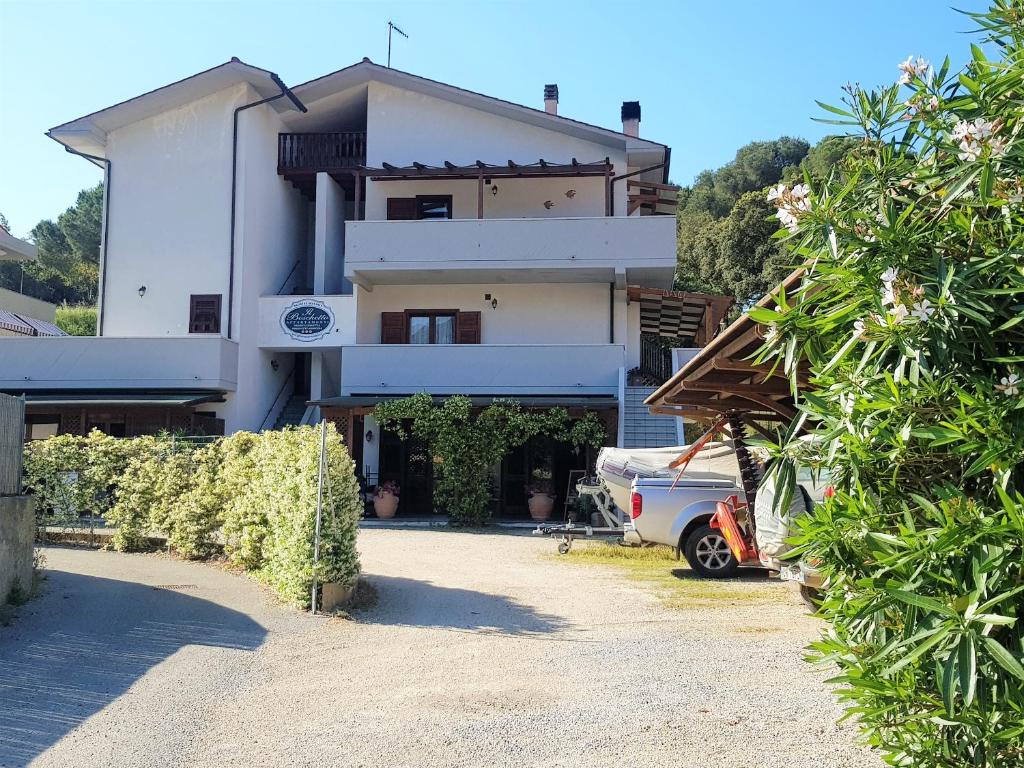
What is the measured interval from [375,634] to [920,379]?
21.5ft

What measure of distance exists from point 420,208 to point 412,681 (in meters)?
19.6

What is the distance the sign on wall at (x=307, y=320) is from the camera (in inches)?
950

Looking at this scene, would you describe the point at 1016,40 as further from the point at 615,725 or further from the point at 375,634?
the point at 375,634

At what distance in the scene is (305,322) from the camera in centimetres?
2425

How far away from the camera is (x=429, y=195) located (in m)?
25.1

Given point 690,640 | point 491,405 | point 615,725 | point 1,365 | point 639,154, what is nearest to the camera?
point 615,725

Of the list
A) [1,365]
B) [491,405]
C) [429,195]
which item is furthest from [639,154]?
[1,365]

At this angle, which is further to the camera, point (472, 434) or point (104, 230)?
point (104, 230)

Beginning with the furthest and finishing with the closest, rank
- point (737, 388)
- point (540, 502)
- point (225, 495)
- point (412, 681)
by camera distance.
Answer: point (540, 502) → point (225, 495) → point (737, 388) → point (412, 681)

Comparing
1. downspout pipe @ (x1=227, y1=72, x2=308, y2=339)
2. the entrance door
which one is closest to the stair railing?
downspout pipe @ (x1=227, y1=72, x2=308, y2=339)

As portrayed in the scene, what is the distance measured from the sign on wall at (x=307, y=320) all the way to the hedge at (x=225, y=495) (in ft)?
30.7

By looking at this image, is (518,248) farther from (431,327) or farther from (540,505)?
(540,505)

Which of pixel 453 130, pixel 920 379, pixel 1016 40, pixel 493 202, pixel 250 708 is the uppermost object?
pixel 453 130

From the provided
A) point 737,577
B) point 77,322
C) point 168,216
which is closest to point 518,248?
point 168,216
